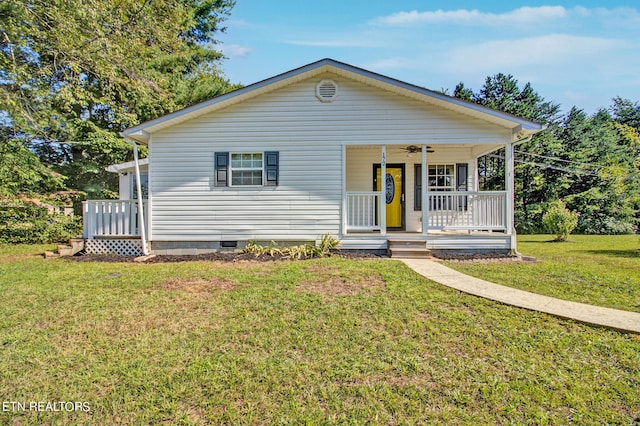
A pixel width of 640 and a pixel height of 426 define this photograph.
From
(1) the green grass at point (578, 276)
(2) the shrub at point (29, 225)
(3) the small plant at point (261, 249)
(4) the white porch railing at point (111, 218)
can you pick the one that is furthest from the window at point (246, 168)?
(2) the shrub at point (29, 225)

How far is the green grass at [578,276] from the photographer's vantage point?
5.41 m

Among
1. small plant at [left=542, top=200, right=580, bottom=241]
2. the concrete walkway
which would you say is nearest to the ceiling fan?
the concrete walkway

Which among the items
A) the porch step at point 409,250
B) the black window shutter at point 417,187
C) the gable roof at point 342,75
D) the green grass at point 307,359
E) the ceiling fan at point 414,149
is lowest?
the green grass at point 307,359

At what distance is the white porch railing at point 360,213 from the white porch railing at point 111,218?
5.73m

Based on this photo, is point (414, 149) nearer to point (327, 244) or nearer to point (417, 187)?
point (417, 187)

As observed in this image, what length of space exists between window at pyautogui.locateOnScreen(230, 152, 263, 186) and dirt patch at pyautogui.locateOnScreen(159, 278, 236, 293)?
3.71 m

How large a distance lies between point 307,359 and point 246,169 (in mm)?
6834

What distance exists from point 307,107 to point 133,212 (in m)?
5.63

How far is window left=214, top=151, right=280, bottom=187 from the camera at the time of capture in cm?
Result: 939

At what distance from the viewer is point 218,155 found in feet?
31.0

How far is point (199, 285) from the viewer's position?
6109 mm

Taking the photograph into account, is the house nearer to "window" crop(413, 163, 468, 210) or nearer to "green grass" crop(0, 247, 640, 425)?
"window" crop(413, 163, 468, 210)

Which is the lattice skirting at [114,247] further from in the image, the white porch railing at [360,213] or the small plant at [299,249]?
the white porch railing at [360,213]

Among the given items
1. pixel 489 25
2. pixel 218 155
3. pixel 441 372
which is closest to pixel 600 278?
pixel 441 372
